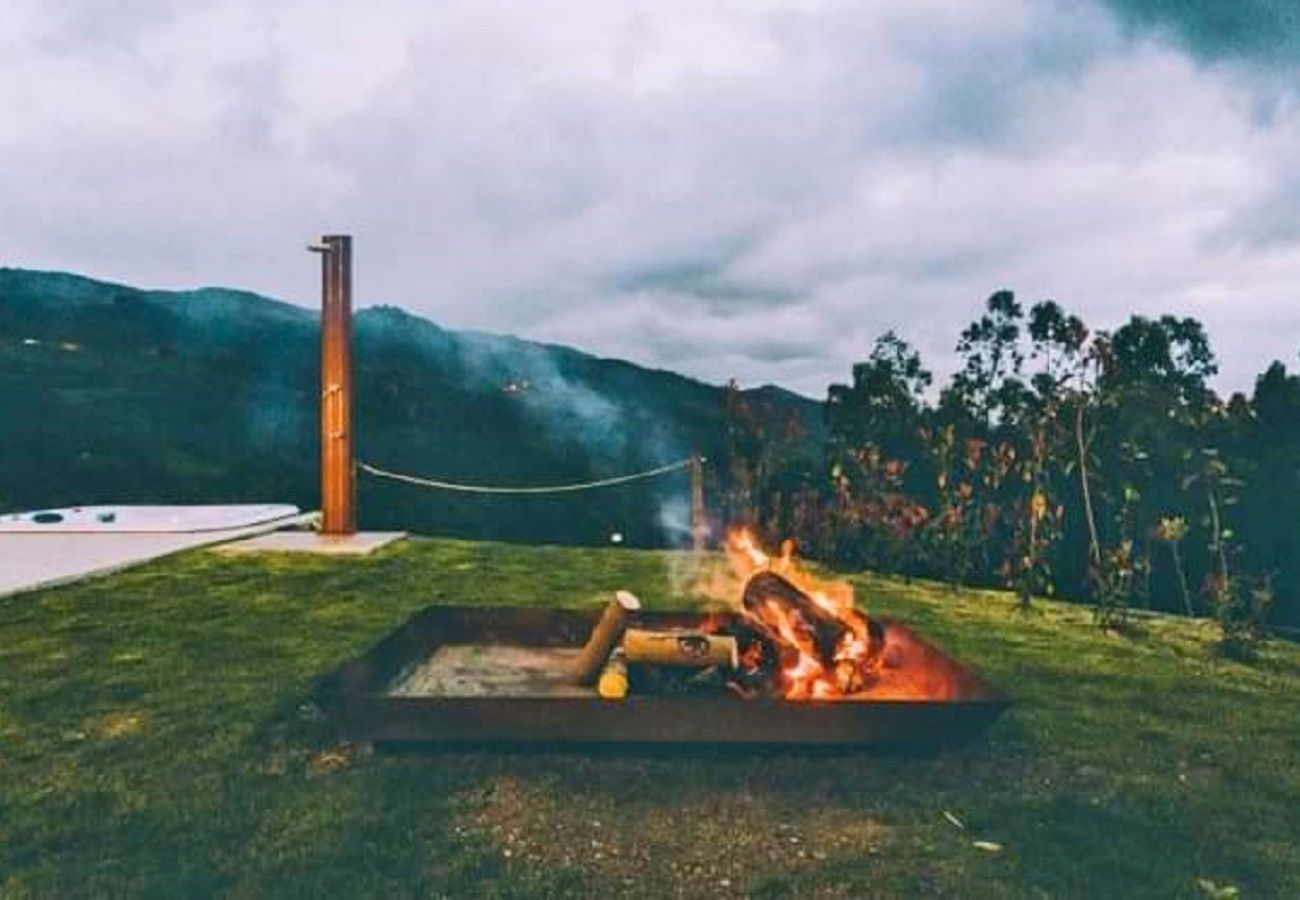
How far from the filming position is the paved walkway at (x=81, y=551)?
850cm

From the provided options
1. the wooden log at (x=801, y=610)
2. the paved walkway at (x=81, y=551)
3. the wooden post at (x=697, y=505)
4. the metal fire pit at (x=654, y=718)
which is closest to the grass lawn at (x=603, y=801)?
the metal fire pit at (x=654, y=718)

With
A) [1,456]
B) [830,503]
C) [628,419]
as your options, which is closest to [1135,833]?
[830,503]

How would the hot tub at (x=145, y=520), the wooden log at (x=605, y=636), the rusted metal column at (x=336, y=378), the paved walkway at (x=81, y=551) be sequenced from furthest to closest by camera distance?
the hot tub at (x=145, y=520) → the rusted metal column at (x=336, y=378) → the paved walkway at (x=81, y=551) → the wooden log at (x=605, y=636)

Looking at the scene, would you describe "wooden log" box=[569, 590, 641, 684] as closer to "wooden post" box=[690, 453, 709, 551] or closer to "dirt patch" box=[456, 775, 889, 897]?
"dirt patch" box=[456, 775, 889, 897]

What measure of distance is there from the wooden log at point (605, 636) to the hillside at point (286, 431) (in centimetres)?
748

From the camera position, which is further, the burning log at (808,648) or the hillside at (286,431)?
the hillside at (286,431)

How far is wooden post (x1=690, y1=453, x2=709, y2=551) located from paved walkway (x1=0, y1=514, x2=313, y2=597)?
551 centimetres

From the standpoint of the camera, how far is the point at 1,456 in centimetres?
2005

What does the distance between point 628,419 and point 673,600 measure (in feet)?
126

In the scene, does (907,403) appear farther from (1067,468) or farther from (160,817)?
(160,817)

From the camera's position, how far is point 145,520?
1319cm

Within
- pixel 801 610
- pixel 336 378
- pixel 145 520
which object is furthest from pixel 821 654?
pixel 145 520

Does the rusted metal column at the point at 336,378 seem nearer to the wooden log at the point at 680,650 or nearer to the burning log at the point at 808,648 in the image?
the wooden log at the point at 680,650

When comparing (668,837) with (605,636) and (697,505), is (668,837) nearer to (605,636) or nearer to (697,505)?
(605,636)
